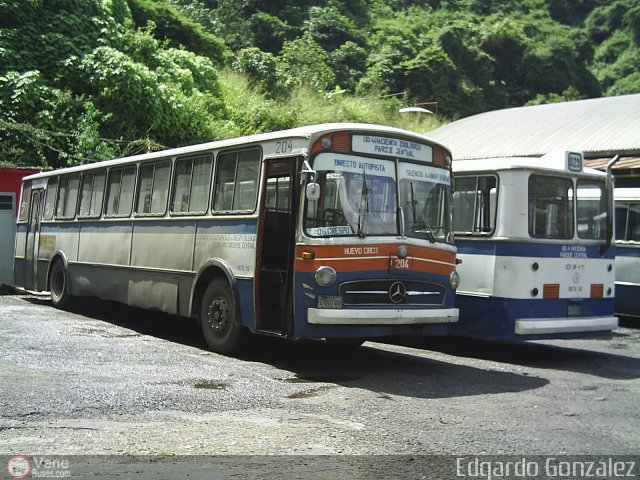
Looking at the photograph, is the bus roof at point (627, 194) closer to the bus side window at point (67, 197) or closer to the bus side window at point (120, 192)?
the bus side window at point (120, 192)

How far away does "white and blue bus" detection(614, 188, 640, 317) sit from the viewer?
46.8 feet

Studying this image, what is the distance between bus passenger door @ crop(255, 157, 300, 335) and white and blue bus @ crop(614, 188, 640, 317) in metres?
7.50

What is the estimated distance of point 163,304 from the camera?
1154 cm

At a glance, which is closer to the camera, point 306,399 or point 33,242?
point 306,399

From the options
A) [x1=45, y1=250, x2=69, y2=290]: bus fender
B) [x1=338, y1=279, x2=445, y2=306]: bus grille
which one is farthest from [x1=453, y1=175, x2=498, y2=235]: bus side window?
[x1=45, y1=250, x2=69, y2=290]: bus fender

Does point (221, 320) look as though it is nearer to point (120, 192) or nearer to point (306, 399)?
point (306, 399)

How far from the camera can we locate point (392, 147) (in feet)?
30.6

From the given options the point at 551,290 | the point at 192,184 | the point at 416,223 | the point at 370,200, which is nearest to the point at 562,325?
the point at 551,290

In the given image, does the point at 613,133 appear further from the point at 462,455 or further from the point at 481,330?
the point at 462,455

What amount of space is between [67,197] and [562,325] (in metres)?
9.56

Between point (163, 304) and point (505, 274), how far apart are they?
15.6 feet

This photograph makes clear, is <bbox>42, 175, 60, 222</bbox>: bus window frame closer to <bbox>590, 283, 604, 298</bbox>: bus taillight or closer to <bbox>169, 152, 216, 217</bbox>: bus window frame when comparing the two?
<bbox>169, 152, 216, 217</bbox>: bus window frame

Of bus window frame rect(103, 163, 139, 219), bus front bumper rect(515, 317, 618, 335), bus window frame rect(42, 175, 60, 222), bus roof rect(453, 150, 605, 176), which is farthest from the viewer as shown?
bus window frame rect(42, 175, 60, 222)

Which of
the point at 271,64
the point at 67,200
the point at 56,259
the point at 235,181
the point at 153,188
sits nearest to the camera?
the point at 235,181
